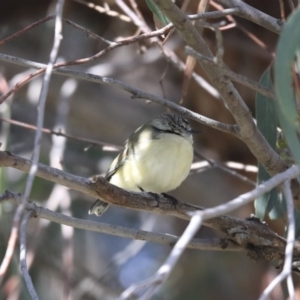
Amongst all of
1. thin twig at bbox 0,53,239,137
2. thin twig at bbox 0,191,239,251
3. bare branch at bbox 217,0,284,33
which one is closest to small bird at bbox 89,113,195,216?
thin twig at bbox 0,191,239,251

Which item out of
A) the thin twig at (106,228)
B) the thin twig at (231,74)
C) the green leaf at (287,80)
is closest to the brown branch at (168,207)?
the thin twig at (106,228)

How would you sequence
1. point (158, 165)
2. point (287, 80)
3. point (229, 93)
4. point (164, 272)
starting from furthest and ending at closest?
point (158, 165)
point (229, 93)
point (287, 80)
point (164, 272)

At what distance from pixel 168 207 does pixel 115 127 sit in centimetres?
189

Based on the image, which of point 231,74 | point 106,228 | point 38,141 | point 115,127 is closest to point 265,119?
point 106,228

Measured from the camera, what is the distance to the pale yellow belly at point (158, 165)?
301cm

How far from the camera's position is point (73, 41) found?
4.30 m

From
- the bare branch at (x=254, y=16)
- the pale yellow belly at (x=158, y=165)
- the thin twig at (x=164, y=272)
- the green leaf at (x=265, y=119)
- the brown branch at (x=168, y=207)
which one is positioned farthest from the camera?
the pale yellow belly at (x=158, y=165)

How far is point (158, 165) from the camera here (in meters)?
→ 3.02

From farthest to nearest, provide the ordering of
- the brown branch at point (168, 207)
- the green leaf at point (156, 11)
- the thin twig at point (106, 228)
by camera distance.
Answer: the green leaf at point (156, 11) → the thin twig at point (106, 228) → the brown branch at point (168, 207)

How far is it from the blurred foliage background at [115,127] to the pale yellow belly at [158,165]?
2.23ft

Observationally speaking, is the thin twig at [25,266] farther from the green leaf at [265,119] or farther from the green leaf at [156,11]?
the green leaf at [265,119]

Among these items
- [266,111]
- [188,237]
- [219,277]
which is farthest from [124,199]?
[219,277]

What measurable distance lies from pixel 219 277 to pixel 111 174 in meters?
1.74

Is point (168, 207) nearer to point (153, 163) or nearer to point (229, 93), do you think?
point (229, 93)
